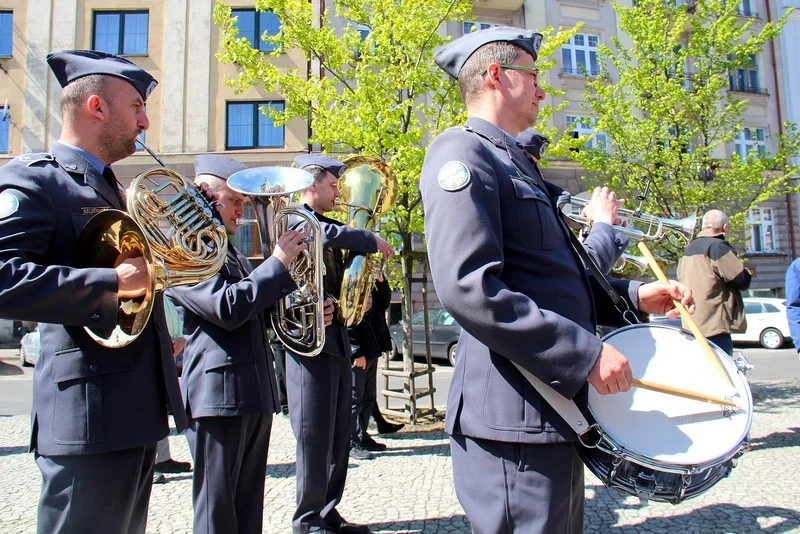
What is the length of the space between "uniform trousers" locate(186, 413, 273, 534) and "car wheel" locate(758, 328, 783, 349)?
55.5 feet

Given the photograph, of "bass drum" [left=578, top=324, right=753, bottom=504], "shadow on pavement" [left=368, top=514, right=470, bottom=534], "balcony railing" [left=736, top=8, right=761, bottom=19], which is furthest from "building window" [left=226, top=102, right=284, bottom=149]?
"balcony railing" [left=736, top=8, right=761, bottom=19]

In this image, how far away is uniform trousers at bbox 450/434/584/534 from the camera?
63.7 inches

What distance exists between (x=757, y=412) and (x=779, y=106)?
21335 millimetres

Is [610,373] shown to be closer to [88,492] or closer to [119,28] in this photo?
[88,492]

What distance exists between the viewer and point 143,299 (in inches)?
70.1

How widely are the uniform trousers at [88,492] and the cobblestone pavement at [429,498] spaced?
6.37ft

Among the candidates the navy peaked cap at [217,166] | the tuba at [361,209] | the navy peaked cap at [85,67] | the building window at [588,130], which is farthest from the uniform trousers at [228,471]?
the building window at [588,130]

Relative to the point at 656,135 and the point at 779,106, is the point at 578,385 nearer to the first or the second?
the point at 656,135

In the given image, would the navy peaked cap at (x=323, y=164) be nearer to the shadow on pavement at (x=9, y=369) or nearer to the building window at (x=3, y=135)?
the shadow on pavement at (x=9, y=369)

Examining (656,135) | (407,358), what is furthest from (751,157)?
(407,358)

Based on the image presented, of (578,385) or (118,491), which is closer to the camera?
(578,385)

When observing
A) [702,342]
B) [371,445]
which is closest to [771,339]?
[371,445]

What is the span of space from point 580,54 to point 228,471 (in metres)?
21.6

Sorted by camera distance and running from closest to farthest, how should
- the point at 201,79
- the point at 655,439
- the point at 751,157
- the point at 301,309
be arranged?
1. the point at 655,439
2. the point at 301,309
3. the point at 751,157
4. the point at 201,79
